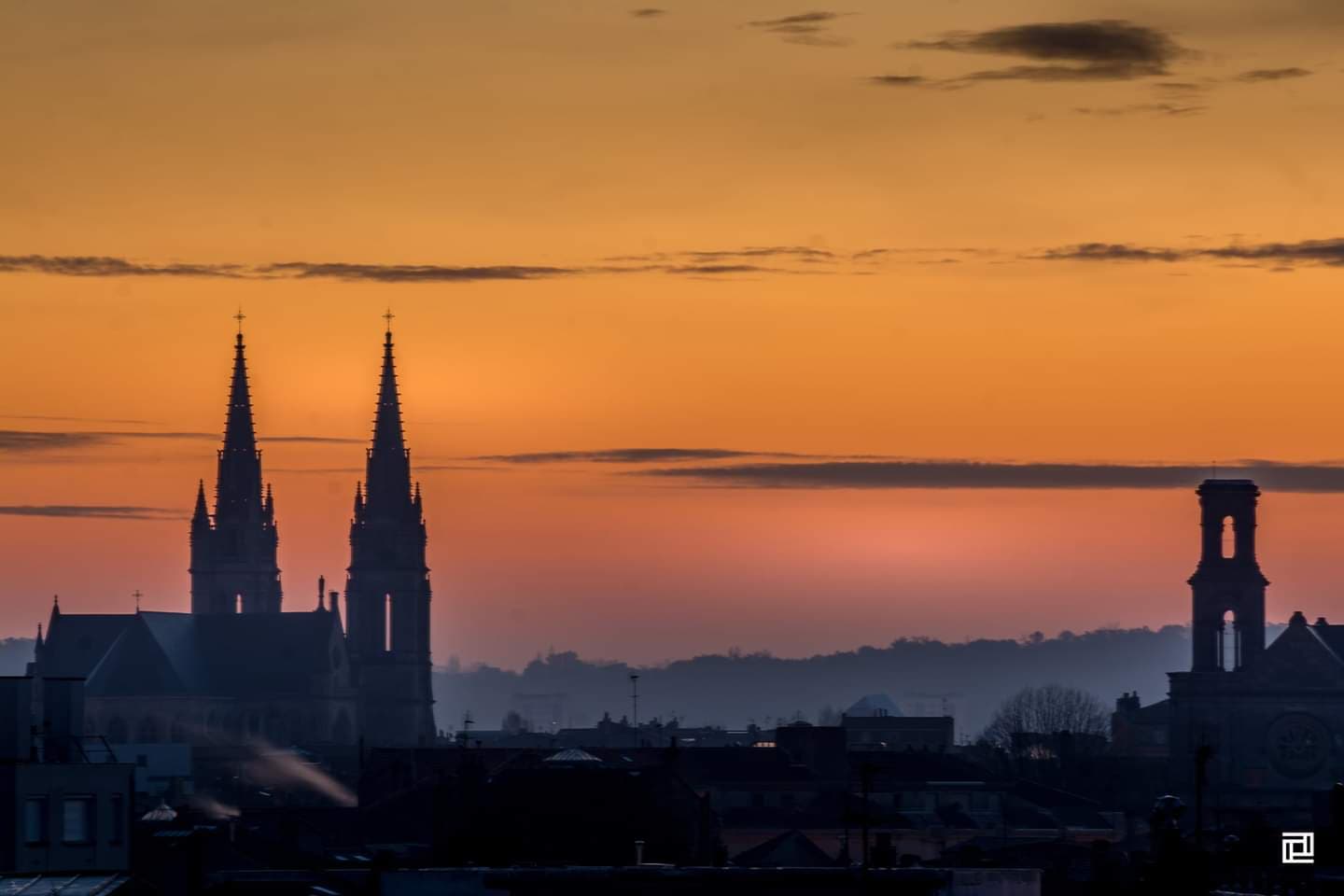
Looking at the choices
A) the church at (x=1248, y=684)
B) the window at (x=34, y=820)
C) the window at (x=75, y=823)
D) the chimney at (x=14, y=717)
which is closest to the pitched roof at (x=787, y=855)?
Result: the window at (x=75, y=823)

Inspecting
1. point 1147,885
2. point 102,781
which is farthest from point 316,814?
point 1147,885

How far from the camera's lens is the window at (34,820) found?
65938 millimetres

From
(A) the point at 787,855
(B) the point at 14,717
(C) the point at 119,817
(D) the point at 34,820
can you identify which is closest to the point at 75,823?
(C) the point at 119,817

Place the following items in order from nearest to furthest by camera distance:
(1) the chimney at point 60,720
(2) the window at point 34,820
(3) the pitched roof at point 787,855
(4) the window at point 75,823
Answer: (2) the window at point 34,820 < (4) the window at point 75,823 < (1) the chimney at point 60,720 < (3) the pitched roof at point 787,855

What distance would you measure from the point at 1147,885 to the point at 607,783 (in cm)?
3708

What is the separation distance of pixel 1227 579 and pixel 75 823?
12999 cm

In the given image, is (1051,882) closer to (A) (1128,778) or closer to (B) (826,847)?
(B) (826,847)

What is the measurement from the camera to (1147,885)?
55.0 meters

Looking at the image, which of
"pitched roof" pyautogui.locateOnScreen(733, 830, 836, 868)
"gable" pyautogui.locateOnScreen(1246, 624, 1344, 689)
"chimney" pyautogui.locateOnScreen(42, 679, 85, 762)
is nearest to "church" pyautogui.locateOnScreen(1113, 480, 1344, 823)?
"gable" pyautogui.locateOnScreen(1246, 624, 1344, 689)

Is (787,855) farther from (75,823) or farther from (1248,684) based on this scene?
(1248,684)

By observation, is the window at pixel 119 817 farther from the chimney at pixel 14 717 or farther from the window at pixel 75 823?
the chimney at pixel 14 717

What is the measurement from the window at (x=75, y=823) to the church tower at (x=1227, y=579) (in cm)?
12858

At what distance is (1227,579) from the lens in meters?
191

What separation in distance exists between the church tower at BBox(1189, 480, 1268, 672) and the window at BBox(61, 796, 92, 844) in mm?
128577
